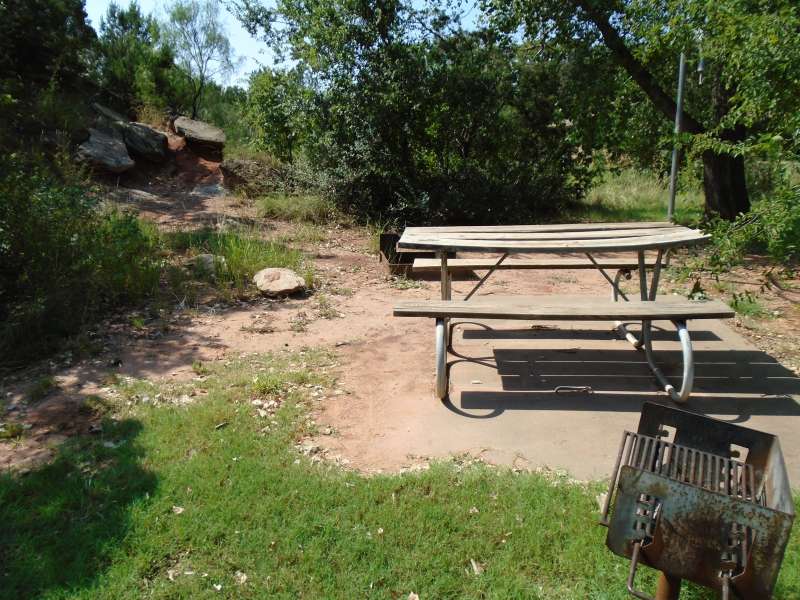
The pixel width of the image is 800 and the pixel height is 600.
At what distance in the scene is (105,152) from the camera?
36.2ft

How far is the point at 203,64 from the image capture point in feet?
56.5

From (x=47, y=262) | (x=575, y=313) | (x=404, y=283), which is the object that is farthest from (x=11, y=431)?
(x=404, y=283)

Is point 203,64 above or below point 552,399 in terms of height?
above

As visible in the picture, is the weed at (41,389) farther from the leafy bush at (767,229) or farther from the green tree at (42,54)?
the green tree at (42,54)

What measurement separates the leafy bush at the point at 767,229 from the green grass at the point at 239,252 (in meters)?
3.80

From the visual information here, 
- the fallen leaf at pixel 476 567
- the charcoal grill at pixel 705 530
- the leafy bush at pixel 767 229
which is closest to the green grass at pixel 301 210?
the leafy bush at pixel 767 229

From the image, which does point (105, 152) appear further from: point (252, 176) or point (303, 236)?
point (303, 236)

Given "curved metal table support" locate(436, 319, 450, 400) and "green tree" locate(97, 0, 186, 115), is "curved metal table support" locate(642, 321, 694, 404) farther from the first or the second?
"green tree" locate(97, 0, 186, 115)

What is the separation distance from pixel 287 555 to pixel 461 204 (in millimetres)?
7907

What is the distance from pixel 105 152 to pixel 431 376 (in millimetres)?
9158

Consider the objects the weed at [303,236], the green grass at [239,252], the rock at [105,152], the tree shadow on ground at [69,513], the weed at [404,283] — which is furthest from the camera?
the rock at [105,152]

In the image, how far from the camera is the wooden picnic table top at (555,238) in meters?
4.07

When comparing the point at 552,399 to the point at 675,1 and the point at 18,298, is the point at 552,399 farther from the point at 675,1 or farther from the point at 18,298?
the point at 675,1

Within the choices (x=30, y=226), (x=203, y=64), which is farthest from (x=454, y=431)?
(x=203, y=64)
